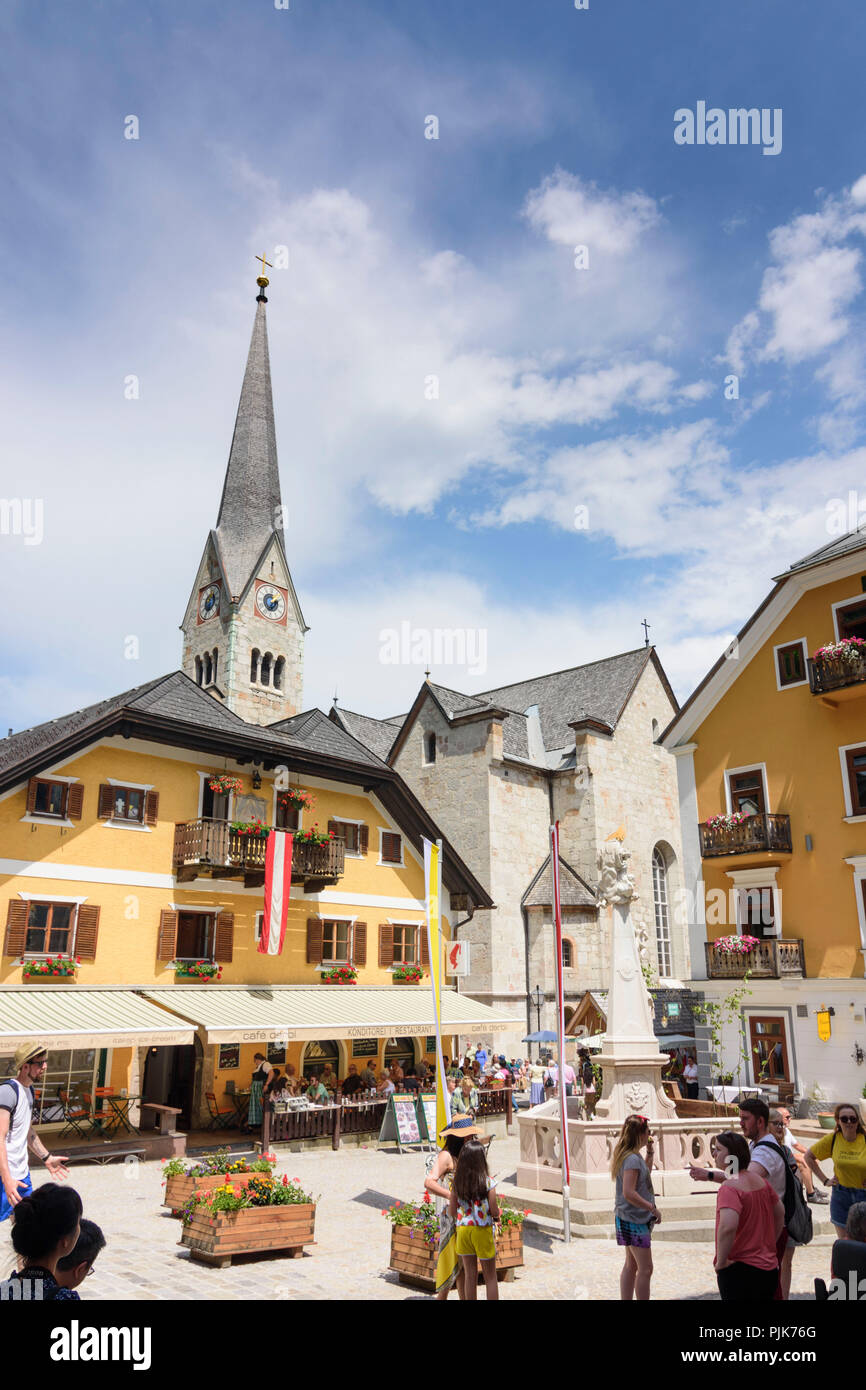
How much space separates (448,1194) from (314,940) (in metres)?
17.6

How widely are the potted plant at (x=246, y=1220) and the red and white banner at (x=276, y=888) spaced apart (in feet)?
36.0

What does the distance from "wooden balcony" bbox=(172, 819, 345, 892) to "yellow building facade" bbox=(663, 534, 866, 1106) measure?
10.3 meters

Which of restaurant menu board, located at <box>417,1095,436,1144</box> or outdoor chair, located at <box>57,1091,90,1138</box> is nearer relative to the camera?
outdoor chair, located at <box>57,1091,90,1138</box>

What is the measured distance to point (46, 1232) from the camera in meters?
3.83

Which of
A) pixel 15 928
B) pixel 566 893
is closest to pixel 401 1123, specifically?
pixel 15 928

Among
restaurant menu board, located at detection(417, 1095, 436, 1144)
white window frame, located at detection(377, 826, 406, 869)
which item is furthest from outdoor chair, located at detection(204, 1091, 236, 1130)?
white window frame, located at detection(377, 826, 406, 869)

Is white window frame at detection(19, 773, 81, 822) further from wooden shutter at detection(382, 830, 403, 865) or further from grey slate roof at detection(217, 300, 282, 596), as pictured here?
grey slate roof at detection(217, 300, 282, 596)

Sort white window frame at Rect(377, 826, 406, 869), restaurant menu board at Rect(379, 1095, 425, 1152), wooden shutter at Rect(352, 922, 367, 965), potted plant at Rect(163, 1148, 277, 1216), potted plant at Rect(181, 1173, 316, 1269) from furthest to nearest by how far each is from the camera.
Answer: white window frame at Rect(377, 826, 406, 869)
wooden shutter at Rect(352, 922, 367, 965)
restaurant menu board at Rect(379, 1095, 425, 1152)
potted plant at Rect(163, 1148, 277, 1216)
potted plant at Rect(181, 1173, 316, 1269)

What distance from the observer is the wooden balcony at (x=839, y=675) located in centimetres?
2320

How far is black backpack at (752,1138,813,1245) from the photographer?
6.71m

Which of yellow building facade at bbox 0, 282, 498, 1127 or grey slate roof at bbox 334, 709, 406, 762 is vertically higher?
grey slate roof at bbox 334, 709, 406, 762

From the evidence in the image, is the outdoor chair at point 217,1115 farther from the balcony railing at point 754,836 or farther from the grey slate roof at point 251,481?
the grey slate roof at point 251,481
